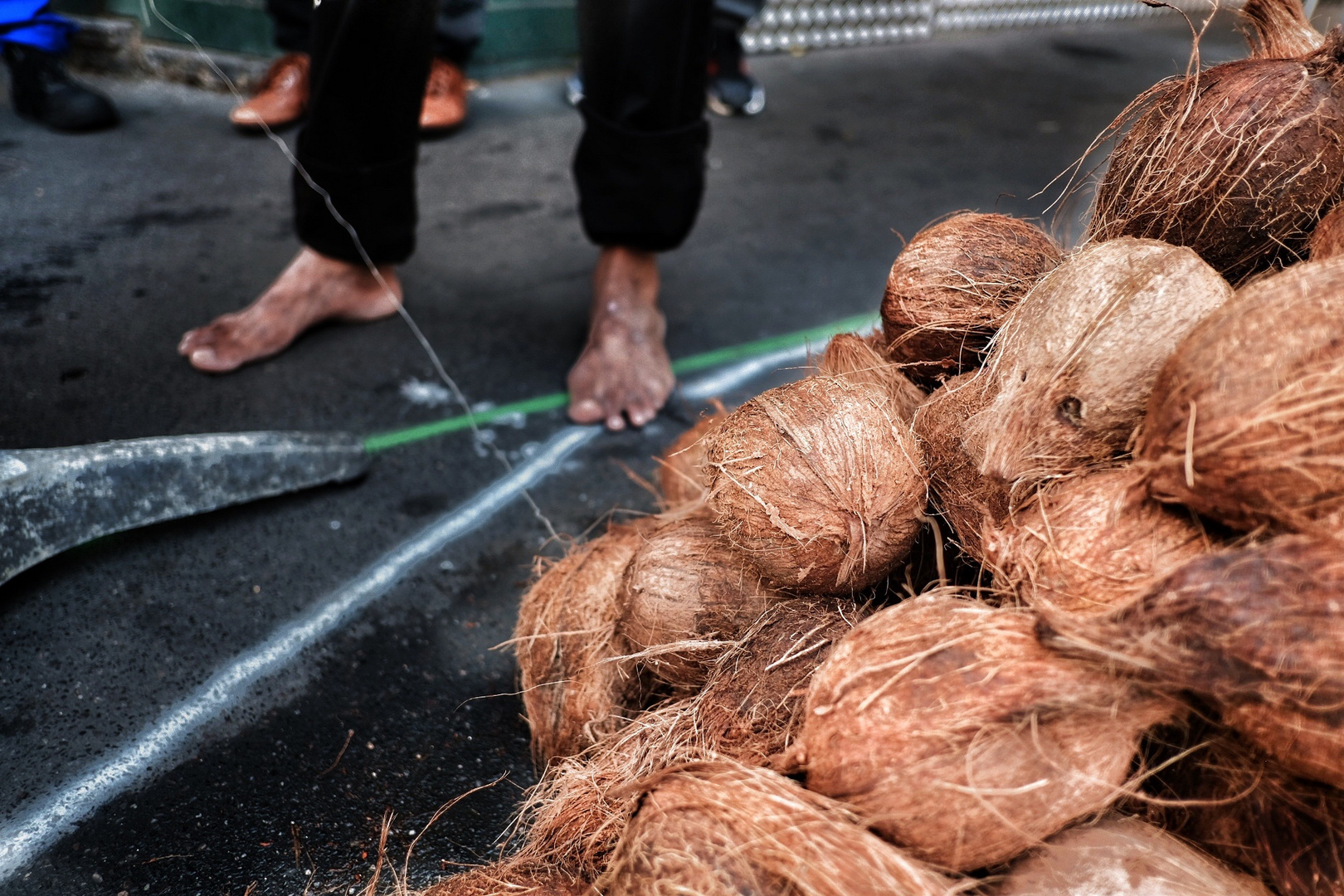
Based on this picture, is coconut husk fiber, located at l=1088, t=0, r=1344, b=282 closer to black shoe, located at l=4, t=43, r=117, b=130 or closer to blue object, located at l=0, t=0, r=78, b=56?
blue object, located at l=0, t=0, r=78, b=56

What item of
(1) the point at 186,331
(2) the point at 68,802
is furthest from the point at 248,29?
(2) the point at 68,802

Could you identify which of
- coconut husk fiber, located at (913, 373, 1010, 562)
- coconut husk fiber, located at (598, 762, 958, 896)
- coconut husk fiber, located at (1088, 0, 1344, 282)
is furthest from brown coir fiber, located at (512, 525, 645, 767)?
coconut husk fiber, located at (1088, 0, 1344, 282)

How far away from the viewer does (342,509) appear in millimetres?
1978

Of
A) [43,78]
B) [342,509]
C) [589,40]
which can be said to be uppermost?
[589,40]

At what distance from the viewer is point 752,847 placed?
0.80m

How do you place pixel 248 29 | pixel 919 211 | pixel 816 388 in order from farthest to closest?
pixel 248 29
pixel 919 211
pixel 816 388

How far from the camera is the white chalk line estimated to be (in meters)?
1.24

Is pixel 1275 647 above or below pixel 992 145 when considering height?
above

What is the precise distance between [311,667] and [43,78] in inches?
122

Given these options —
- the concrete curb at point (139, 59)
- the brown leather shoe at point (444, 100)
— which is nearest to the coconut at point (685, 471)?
the brown leather shoe at point (444, 100)

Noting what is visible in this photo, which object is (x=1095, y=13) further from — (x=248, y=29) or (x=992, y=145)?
(x=248, y=29)

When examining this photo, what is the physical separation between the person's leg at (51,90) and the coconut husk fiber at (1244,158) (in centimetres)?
365

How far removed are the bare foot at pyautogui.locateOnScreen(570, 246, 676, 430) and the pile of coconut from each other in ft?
3.63

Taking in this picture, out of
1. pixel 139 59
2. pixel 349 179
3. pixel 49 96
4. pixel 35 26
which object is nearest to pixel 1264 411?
pixel 349 179
